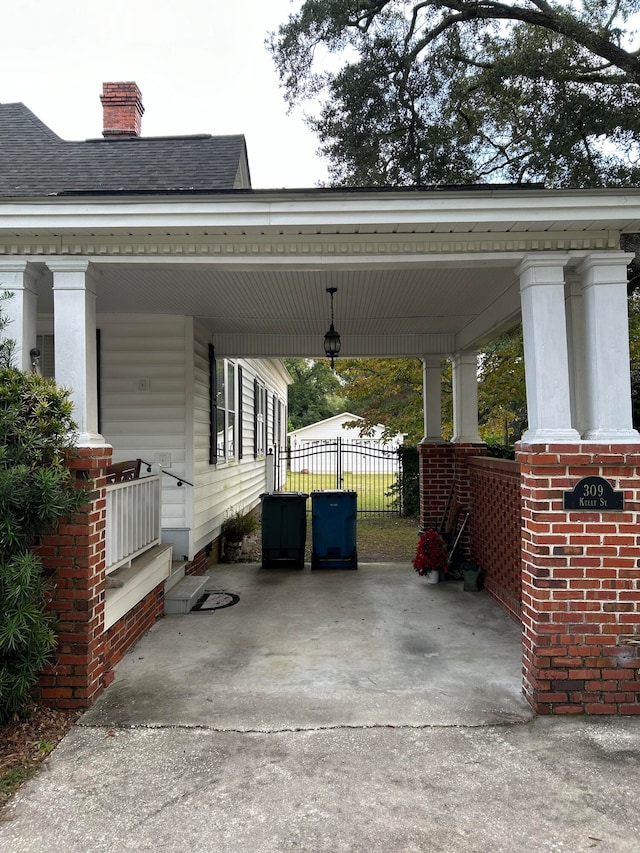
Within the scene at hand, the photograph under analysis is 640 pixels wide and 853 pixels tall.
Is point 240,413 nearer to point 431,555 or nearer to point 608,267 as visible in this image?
point 431,555

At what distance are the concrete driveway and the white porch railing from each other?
29.7 inches

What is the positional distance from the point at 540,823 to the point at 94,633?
2622 millimetres

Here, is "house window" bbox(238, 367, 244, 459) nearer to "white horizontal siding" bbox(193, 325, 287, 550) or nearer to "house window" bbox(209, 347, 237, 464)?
"white horizontal siding" bbox(193, 325, 287, 550)

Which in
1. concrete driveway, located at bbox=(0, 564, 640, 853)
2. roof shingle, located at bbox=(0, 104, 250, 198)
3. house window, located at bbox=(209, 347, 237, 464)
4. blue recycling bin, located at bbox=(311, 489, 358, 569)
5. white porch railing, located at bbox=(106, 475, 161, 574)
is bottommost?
concrete driveway, located at bbox=(0, 564, 640, 853)

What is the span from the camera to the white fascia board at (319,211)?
358 centimetres

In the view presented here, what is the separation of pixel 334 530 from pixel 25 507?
495 centimetres

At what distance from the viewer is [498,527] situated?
237 inches

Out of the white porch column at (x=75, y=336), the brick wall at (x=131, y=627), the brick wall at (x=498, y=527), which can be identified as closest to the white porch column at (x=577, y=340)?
the brick wall at (x=498, y=527)

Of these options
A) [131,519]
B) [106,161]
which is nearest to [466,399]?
[131,519]

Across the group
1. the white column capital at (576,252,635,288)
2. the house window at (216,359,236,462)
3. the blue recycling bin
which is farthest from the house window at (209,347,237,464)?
the white column capital at (576,252,635,288)

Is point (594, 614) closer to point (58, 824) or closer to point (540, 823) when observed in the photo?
point (540, 823)

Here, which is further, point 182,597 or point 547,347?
point 182,597

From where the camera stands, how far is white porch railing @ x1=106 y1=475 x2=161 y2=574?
434 cm

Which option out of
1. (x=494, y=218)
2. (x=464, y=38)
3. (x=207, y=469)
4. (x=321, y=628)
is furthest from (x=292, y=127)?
(x=321, y=628)
